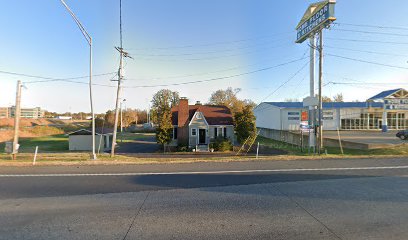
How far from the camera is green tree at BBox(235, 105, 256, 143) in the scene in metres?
28.2

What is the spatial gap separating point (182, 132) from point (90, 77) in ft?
53.6

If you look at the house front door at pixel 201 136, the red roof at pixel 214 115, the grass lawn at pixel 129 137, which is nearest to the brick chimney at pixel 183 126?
the red roof at pixel 214 115

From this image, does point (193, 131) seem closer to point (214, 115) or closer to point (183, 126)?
point (183, 126)

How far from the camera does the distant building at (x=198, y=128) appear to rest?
29.6 m

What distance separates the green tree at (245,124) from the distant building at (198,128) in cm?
178

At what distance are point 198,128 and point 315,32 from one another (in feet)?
56.7

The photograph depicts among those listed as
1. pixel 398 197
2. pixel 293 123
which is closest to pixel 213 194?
pixel 398 197

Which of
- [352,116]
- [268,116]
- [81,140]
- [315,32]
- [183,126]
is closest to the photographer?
[315,32]

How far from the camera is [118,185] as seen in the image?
7.70m

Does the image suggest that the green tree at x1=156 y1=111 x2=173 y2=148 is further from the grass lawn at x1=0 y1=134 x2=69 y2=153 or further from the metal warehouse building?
the metal warehouse building

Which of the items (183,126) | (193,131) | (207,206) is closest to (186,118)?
(183,126)

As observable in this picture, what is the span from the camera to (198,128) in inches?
1170

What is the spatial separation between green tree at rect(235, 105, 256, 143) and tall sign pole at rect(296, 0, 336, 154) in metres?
7.63

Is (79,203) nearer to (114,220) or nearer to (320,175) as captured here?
(114,220)
